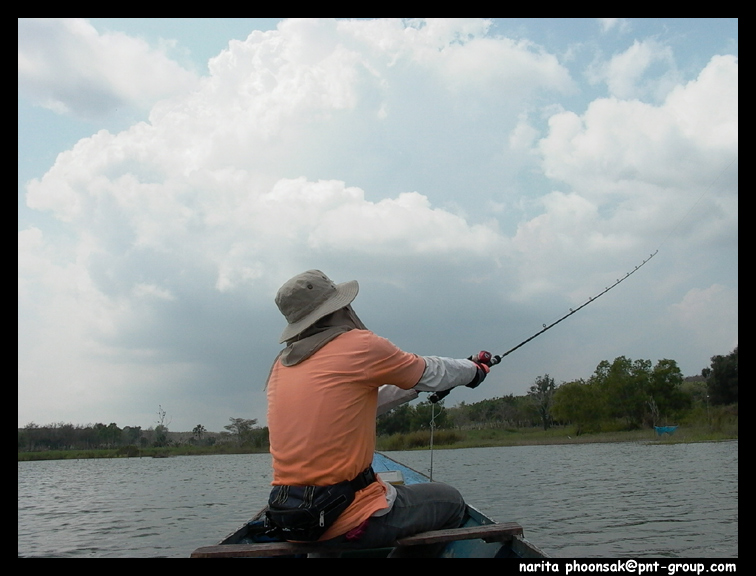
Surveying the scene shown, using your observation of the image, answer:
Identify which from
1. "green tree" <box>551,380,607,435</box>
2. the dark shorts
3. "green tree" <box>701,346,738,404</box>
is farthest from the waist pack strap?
"green tree" <box>551,380,607,435</box>

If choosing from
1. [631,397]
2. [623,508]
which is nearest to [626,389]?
[631,397]

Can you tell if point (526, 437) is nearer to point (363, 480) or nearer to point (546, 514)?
point (546, 514)

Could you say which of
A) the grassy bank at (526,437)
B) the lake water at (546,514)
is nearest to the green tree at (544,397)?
the grassy bank at (526,437)

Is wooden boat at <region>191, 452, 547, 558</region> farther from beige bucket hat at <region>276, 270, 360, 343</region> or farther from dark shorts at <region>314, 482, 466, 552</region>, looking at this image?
beige bucket hat at <region>276, 270, 360, 343</region>

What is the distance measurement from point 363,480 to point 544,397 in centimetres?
8820

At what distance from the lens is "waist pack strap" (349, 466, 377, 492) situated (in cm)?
316

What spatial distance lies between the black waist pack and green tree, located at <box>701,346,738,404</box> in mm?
67342

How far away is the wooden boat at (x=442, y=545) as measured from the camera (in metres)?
3.28

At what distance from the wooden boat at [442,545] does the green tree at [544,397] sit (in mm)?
82655

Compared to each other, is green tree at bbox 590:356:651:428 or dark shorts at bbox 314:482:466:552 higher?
dark shorts at bbox 314:482:466:552

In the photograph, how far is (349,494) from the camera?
3100mm

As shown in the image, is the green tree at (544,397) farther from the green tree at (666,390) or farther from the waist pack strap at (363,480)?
the waist pack strap at (363,480)
